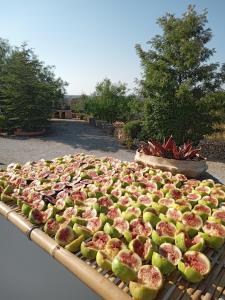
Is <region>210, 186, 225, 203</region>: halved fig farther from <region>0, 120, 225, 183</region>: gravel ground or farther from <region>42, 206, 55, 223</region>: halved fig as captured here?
<region>0, 120, 225, 183</region>: gravel ground

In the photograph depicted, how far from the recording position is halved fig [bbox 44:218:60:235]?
180cm

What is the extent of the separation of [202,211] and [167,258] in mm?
594

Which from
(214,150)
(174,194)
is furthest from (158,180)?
(214,150)

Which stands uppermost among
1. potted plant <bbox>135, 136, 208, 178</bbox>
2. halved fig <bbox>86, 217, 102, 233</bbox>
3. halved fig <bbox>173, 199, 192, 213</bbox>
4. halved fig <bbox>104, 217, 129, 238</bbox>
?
potted plant <bbox>135, 136, 208, 178</bbox>

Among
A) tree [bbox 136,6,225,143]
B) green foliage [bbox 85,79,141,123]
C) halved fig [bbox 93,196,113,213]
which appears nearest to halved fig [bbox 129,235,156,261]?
halved fig [bbox 93,196,113,213]

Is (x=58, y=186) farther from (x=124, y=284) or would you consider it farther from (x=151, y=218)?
(x=124, y=284)

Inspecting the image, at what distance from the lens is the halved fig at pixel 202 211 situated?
72.4 inches

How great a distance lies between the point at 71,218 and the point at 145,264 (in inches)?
26.5

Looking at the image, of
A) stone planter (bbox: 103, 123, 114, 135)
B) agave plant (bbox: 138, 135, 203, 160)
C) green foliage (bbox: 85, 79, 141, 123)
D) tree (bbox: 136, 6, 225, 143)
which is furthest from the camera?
green foliage (bbox: 85, 79, 141, 123)

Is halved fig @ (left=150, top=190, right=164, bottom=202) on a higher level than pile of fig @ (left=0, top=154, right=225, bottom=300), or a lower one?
higher

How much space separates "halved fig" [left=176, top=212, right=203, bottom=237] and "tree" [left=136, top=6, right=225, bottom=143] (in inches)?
447

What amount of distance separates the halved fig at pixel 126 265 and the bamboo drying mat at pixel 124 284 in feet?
0.13

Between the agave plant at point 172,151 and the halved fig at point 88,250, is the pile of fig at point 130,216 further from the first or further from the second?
the agave plant at point 172,151

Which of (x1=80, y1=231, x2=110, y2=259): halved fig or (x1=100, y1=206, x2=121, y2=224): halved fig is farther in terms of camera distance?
(x1=100, y1=206, x2=121, y2=224): halved fig
